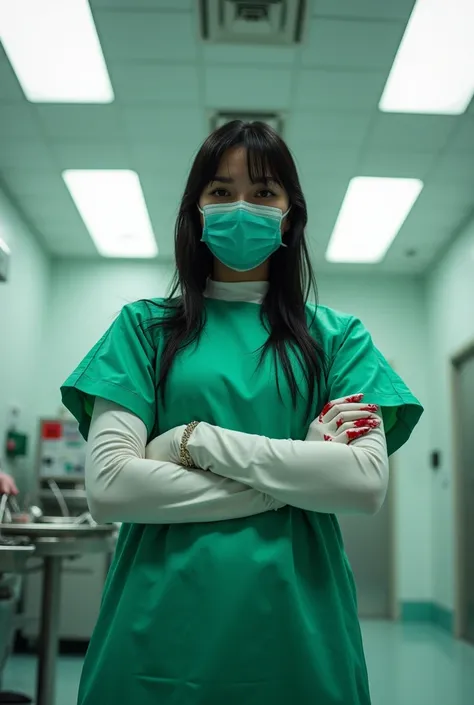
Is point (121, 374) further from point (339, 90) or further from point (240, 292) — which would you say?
point (339, 90)

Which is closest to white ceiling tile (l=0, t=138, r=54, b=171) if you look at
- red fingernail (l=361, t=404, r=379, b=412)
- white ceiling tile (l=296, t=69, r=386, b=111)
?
white ceiling tile (l=296, t=69, r=386, b=111)

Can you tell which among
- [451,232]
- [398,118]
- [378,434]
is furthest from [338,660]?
[451,232]

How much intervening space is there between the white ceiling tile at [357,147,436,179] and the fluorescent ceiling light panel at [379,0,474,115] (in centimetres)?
46

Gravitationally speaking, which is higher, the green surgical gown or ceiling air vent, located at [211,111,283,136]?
ceiling air vent, located at [211,111,283,136]

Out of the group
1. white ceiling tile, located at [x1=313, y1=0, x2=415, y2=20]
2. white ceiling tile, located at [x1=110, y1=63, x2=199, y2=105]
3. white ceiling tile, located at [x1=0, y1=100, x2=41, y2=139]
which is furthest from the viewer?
white ceiling tile, located at [x1=0, y1=100, x2=41, y2=139]

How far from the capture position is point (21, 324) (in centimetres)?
550

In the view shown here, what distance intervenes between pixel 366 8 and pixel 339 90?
646 mm

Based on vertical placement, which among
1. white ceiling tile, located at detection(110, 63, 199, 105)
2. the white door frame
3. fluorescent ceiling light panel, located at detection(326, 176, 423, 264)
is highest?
white ceiling tile, located at detection(110, 63, 199, 105)

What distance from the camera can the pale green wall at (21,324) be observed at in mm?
5055

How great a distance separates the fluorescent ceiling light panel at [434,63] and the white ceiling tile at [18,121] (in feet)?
6.44

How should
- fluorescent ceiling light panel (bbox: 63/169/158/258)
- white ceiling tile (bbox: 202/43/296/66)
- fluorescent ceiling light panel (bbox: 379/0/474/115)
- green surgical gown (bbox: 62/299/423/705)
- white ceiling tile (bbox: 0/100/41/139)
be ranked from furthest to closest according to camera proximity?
1. fluorescent ceiling light panel (bbox: 63/169/158/258)
2. white ceiling tile (bbox: 0/100/41/139)
3. white ceiling tile (bbox: 202/43/296/66)
4. fluorescent ceiling light panel (bbox: 379/0/474/115)
5. green surgical gown (bbox: 62/299/423/705)

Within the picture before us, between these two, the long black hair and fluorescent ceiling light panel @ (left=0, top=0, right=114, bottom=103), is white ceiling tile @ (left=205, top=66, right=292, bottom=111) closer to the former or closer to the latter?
fluorescent ceiling light panel @ (left=0, top=0, right=114, bottom=103)

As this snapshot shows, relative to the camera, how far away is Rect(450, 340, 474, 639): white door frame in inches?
215

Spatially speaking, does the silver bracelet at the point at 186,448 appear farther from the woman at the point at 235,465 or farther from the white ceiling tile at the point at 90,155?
the white ceiling tile at the point at 90,155
